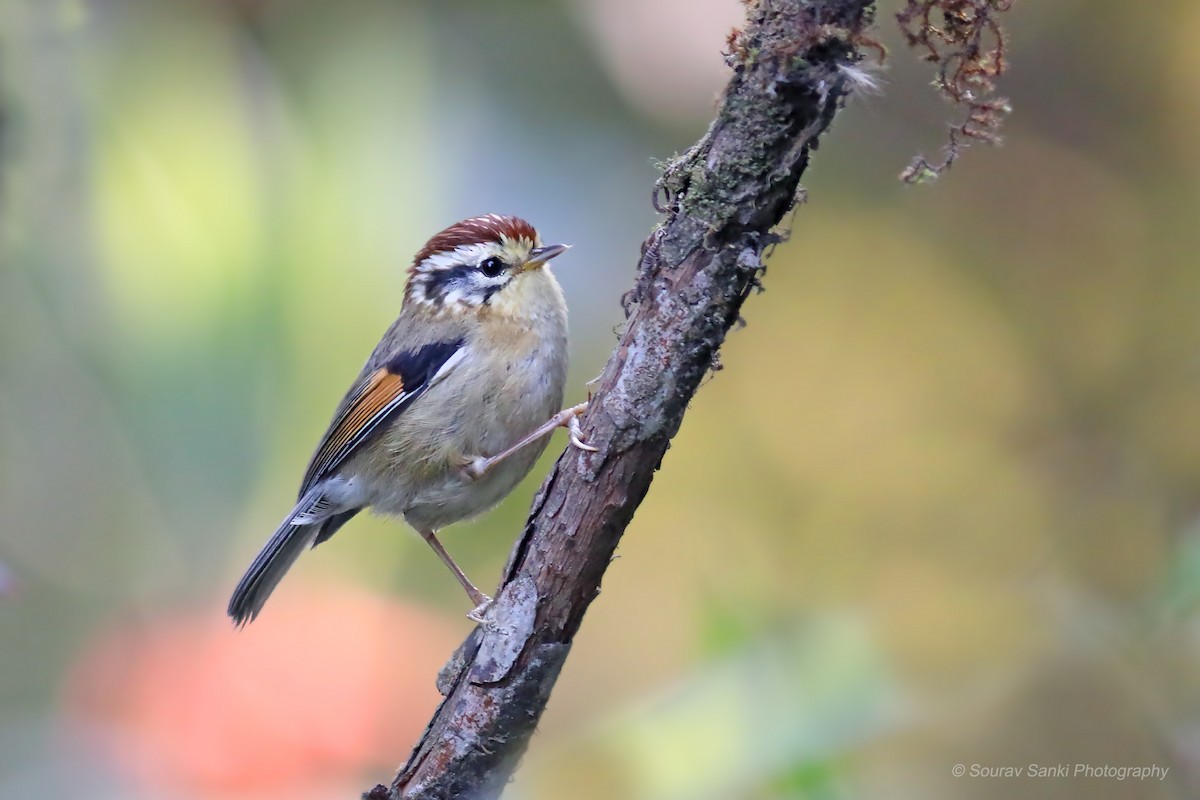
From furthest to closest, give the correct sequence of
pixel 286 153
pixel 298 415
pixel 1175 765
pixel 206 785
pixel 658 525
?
pixel 658 525, pixel 286 153, pixel 298 415, pixel 206 785, pixel 1175 765

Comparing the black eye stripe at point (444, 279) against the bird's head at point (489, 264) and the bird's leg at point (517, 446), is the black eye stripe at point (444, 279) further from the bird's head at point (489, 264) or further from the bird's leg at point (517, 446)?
the bird's leg at point (517, 446)

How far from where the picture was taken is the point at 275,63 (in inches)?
184

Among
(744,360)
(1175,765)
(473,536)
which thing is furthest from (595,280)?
(1175,765)

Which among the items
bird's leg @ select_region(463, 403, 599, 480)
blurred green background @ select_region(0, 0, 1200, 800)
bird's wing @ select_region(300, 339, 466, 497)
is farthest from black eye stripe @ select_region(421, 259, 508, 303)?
blurred green background @ select_region(0, 0, 1200, 800)

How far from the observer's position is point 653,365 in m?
2.11

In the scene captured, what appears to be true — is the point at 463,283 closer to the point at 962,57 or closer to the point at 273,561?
the point at 273,561

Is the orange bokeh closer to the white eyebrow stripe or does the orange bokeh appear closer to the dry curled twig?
the white eyebrow stripe

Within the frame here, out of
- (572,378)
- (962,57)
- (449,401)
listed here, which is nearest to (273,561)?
(449,401)

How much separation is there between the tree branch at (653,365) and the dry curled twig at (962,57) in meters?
0.21

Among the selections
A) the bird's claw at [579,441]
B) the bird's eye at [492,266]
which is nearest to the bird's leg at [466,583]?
the bird's claw at [579,441]

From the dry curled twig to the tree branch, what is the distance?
21 cm

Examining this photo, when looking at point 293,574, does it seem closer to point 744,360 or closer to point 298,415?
point 298,415

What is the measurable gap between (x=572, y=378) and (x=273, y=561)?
59.2 inches

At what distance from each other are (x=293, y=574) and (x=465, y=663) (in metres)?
1.99
